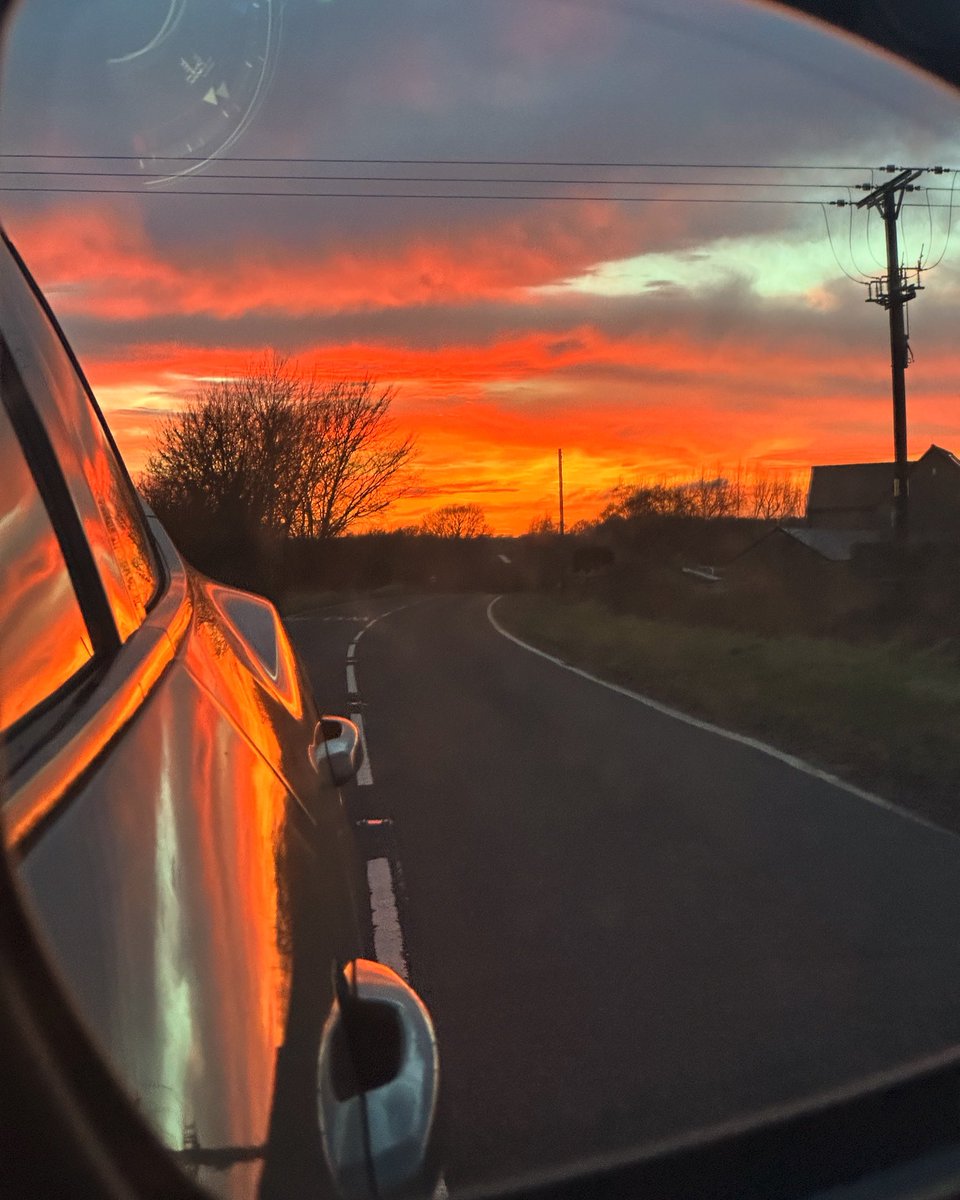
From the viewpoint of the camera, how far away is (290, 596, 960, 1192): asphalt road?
3.44m

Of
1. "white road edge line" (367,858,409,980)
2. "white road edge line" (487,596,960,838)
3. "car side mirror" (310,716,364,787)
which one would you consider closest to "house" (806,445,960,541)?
"white road edge line" (487,596,960,838)

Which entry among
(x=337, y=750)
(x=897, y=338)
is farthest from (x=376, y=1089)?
(x=897, y=338)

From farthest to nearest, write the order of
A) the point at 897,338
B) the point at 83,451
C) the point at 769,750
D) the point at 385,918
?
the point at 897,338, the point at 769,750, the point at 385,918, the point at 83,451

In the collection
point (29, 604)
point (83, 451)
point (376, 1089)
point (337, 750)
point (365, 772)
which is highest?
point (83, 451)

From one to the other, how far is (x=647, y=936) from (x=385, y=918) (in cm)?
117

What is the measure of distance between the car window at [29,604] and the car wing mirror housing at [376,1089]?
57 centimetres

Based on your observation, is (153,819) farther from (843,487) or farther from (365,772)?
(843,487)

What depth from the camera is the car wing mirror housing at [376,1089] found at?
4.82ft

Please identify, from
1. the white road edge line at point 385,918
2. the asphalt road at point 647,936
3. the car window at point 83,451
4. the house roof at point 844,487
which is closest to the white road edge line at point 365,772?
the asphalt road at point 647,936

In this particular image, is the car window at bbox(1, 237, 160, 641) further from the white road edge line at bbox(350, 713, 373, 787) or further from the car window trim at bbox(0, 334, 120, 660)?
the white road edge line at bbox(350, 713, 373, 787)

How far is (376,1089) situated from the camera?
1.66m

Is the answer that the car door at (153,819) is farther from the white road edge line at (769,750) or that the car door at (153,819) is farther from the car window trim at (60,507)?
the white road edge line at (769,750)

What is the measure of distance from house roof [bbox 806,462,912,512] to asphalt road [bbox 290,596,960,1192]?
185 ft

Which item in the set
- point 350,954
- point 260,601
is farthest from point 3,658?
point 260,601
